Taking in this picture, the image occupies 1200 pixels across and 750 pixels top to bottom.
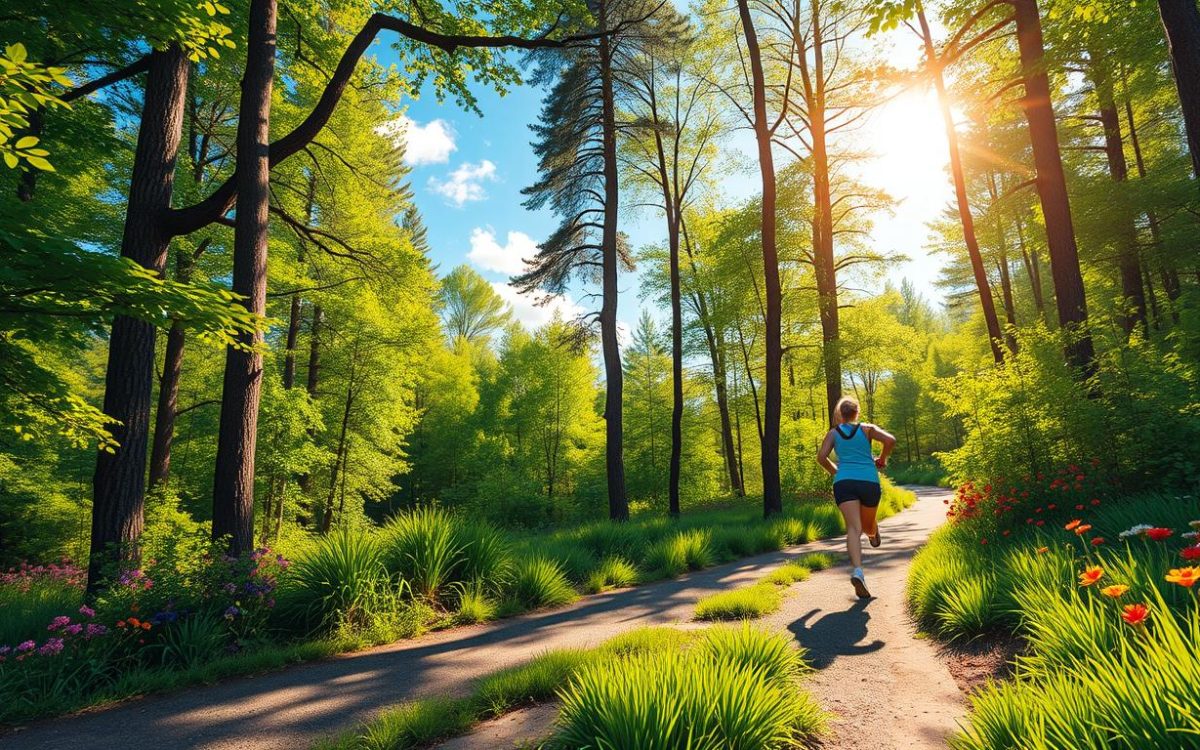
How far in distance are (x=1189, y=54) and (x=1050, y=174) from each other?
3266 mm

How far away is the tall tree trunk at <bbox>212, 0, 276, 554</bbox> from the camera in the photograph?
578cm

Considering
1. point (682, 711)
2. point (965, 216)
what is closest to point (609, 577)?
point (682, 711)

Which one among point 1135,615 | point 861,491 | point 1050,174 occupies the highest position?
point 1050,174

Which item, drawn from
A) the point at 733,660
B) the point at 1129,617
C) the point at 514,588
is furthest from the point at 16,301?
the point at 1129,617

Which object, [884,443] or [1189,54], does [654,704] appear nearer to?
[884,443]

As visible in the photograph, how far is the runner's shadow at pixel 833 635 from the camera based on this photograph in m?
3.85

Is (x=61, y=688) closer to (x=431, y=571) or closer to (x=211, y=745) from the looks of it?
(x=211, y=745)

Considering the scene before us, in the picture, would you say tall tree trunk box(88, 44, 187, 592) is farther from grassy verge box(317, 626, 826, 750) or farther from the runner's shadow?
the runner's shadow

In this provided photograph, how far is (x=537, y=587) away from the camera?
249 inches

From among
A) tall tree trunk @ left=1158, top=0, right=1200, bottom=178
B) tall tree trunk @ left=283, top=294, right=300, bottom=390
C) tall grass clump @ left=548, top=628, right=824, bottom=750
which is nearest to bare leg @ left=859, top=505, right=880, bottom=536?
tall grass clump @ left=548, top=628, right=824, bottom=750

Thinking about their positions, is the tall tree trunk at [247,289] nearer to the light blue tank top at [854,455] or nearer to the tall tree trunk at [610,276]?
the light blue tank top at [854,455]

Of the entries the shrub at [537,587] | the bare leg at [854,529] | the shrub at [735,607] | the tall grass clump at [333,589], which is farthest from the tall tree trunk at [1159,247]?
the tall grass clump at [333,589]

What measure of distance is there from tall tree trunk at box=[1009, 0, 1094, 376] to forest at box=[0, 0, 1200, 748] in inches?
2.5

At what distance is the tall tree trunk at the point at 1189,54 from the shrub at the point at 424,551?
9018 mm
